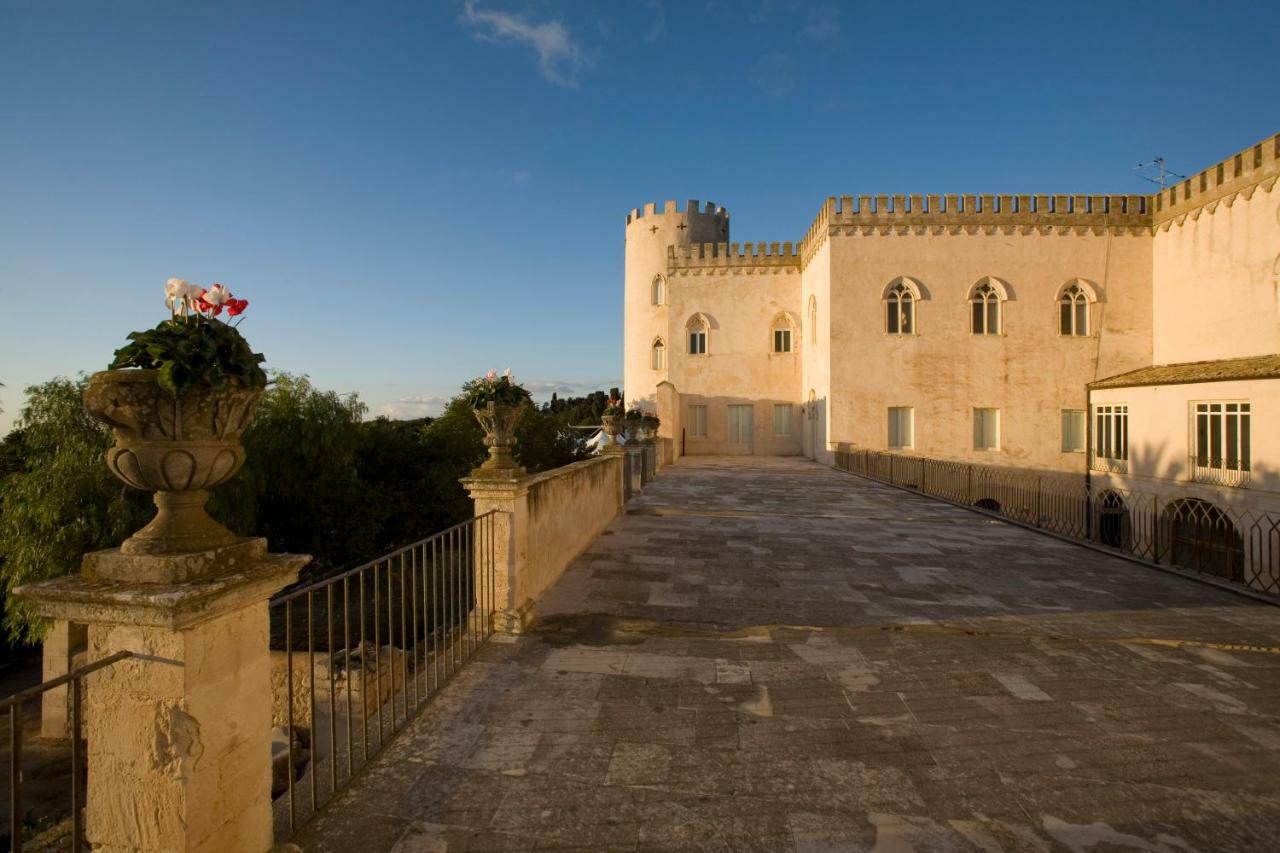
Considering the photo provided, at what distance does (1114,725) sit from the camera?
414 cm

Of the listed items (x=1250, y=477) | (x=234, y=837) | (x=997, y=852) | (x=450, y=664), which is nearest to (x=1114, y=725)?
(x=997, y=852)

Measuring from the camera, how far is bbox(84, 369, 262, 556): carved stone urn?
243 cm

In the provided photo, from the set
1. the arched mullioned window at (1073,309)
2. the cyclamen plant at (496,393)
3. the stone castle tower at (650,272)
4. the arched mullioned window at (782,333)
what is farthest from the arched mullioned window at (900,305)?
the cyclamen plant at (496,393)

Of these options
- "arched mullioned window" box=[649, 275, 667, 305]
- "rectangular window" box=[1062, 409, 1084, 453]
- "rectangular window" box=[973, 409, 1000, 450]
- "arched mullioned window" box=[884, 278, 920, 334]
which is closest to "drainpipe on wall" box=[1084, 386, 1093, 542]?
"rectangular window" box=[1062, 409, 1084, 453]

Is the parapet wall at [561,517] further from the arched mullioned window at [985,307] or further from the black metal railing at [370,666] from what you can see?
the arched mullioned window at [985,307]

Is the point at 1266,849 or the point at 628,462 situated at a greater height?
the point at 628,462

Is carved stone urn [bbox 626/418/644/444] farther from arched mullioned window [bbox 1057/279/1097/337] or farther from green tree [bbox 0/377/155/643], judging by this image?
arched mullioned window [bbox 1057/279/1097/337]

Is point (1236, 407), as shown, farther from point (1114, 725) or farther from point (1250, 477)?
point (1114, 725)

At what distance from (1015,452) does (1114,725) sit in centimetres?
2412

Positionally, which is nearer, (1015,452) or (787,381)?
(1015,452)

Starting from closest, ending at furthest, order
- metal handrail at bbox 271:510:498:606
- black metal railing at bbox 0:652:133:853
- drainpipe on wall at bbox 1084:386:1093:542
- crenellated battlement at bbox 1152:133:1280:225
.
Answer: black metal railing at bbox 0:652:133:853 → metal handrail at bbox 271:510:498:606 → crenellated battlement at bbox 1152:133:1280:225 → drainpipe on wall at bbox 1084:386:1093:542

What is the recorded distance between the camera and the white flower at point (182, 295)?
8.61ft

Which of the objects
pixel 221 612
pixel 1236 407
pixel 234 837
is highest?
pixel 1236 407

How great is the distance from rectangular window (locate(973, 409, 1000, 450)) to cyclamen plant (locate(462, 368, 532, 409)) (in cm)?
2362
